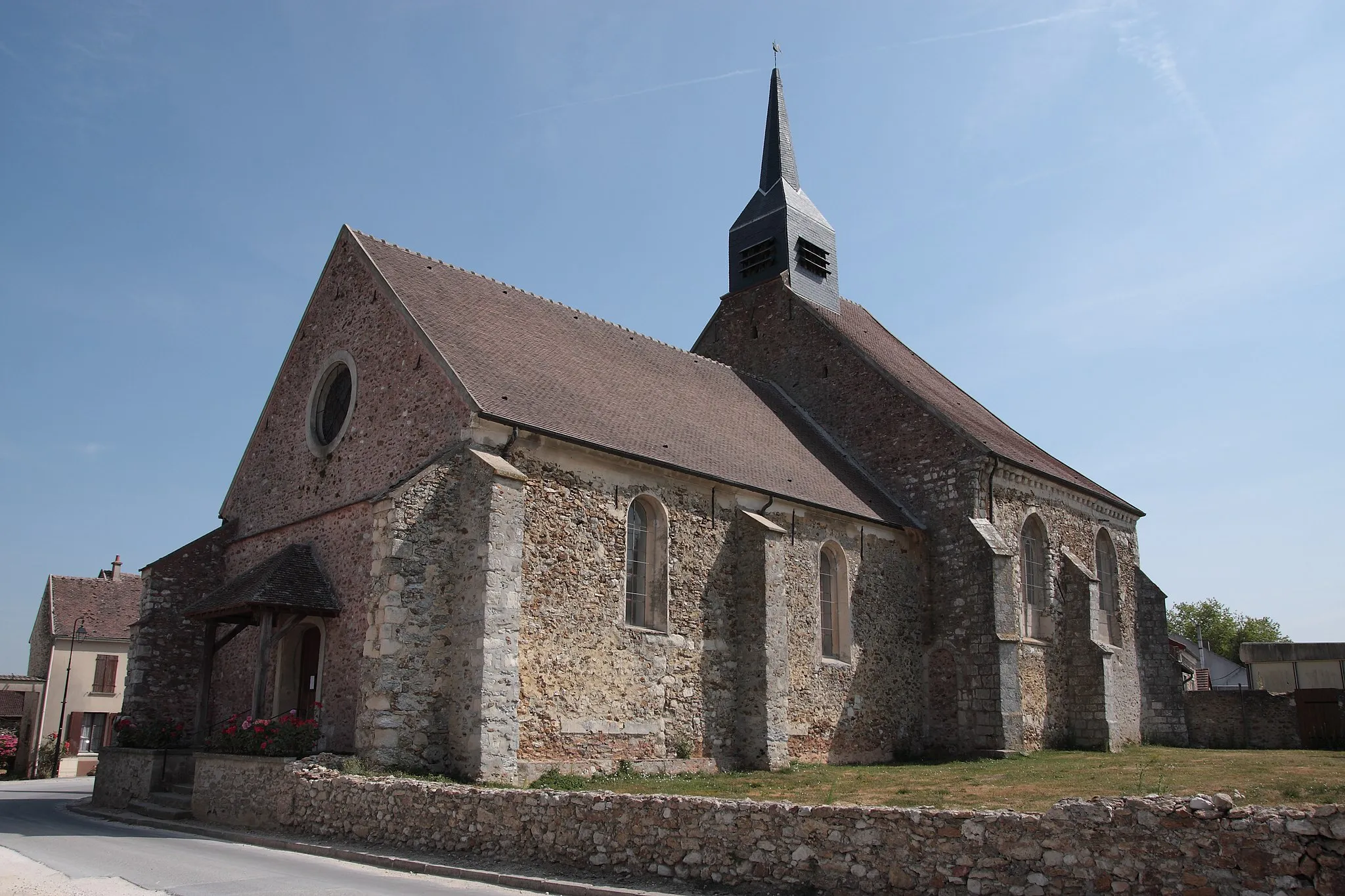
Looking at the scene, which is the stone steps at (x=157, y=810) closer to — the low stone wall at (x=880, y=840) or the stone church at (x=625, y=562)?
the stone church at (x=625, y=562)

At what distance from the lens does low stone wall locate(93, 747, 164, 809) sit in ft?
53.7

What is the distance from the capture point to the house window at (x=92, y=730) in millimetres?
34094

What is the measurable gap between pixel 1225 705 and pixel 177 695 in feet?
77.4

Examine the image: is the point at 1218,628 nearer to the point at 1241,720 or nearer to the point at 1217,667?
the point at 1217,667

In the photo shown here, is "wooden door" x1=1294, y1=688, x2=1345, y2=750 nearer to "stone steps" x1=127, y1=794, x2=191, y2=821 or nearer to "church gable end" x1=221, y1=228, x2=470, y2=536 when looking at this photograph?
"church gable end" x1=221, y1=228, x2=470, y2=536

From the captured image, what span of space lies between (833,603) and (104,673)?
2735cm

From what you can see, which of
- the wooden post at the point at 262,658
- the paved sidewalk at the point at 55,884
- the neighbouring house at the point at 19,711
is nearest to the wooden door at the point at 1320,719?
the wooden post at the point at 262,658

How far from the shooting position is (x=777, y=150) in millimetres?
27906

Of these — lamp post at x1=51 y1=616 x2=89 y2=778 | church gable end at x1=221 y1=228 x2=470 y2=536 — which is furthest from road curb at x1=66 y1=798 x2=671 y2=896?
lamp post at x1=51 y1=616 x2=89 y2=778

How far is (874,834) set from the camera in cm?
773

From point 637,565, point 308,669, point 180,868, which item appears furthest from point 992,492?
point 180,868

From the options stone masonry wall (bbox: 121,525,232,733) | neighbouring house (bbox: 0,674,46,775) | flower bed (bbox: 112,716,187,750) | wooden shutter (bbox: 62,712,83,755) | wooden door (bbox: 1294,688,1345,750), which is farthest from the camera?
wooden shutter (bbox: 62,712,83,755)

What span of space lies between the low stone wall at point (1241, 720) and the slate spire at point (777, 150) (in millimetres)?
16948

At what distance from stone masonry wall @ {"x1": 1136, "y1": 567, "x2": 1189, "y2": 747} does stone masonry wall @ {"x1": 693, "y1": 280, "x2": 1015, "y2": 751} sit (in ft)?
22.4
